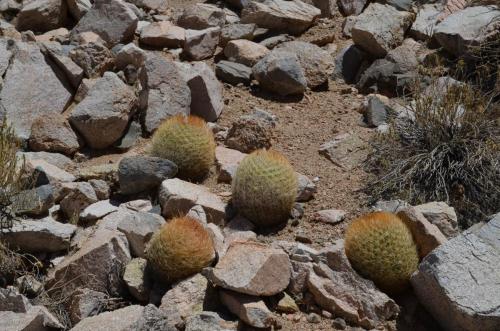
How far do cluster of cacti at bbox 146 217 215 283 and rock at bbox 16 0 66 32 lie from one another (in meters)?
4.53

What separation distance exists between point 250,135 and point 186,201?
125 centimetres

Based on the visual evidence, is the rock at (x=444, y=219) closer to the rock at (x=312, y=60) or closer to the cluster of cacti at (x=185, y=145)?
the cluster of cacti at (x=185, y=145)

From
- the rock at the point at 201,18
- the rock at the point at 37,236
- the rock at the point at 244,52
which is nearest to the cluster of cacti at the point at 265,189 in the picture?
the rock at the point at 37,236

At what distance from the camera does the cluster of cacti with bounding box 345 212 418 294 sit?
518 centimetres

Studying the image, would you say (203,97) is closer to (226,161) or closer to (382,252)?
(226,161)

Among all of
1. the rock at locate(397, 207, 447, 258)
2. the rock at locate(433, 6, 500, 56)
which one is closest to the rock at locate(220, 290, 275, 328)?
the rock at locate(397, 207, 447, 258)

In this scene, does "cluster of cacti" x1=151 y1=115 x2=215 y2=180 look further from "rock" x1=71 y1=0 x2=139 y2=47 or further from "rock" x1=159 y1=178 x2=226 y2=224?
"rock" x1=71 y1=0 x2=139 y2=47

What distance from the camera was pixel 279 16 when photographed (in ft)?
29.7

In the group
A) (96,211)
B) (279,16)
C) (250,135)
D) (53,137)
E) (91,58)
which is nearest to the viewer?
(96,211)

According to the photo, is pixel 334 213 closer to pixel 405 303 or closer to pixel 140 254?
pixel 405 303

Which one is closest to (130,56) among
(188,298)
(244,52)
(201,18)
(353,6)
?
(244,52)

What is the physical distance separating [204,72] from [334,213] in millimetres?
2390

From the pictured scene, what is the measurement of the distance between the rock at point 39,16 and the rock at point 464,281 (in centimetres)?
554

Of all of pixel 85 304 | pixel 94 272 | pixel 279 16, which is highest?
pixel 279 16
